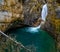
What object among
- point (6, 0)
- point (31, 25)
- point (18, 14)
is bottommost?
point (31, 25)

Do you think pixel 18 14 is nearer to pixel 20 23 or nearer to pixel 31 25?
pixel 20 23

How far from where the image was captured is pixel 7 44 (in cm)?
570

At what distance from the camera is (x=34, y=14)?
64.1 feet

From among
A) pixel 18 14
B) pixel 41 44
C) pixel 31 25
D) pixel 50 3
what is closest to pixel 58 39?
pixel 41 44

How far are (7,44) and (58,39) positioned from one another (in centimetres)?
834

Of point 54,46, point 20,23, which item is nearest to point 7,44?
point 54,46

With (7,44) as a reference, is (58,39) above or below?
below

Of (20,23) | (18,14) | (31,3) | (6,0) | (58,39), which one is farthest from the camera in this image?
(31,3)

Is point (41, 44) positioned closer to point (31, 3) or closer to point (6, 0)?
point (6, 0)

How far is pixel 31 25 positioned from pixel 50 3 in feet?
14.2

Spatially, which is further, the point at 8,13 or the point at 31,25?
the point at 31,25

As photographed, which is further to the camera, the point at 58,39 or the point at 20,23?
the point at 20,23

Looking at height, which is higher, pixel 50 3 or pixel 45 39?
pixel 50 3

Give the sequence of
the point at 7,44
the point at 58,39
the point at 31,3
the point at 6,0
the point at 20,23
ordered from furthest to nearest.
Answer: the point at 31,3 < the point at 20,23 < the point at 6,0 < the point at 58,39 < the point at 7,44
